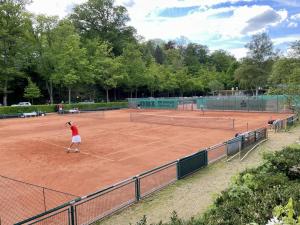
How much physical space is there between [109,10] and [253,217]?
292 ft

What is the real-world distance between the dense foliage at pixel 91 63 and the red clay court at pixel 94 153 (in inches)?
474

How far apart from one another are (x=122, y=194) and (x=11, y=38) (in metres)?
52.8

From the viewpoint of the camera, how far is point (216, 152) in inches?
699

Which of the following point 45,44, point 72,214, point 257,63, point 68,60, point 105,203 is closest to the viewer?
point 72,214

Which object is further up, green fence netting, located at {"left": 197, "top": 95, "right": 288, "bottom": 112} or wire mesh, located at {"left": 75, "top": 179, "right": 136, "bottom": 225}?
green fence netting, located at {"left": 197, "top": 95, "right": 288, "bottom": 112}

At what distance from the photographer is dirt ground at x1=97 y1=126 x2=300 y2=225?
1016 centimetres

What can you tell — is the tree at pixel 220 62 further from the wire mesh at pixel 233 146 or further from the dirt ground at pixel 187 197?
the dirt ground at pixel 187 197

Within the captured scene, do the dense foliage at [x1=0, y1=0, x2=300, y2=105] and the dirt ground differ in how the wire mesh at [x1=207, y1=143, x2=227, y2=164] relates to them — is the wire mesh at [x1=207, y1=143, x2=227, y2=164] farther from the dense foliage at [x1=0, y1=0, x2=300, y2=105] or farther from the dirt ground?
the dense foliage at [x1=0, y1=0, x2=300, y2=105]

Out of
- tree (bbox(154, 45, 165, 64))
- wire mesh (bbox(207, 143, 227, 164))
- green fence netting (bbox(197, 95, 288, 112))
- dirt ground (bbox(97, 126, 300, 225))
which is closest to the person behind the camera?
dirt ground (bbox(97, 126, 300, 225))

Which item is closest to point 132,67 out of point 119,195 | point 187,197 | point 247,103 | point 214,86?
point 247,103

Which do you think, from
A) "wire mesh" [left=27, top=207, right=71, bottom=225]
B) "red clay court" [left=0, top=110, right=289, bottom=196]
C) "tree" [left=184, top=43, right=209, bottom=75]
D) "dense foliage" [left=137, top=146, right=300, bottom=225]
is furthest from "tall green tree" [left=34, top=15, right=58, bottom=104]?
"tree" [left=184, top=43, right=209, bottom=75]

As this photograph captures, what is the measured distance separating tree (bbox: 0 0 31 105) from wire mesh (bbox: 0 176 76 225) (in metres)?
46.6

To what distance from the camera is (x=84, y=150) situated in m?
21.5

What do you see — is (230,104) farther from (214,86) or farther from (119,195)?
(214,86)
